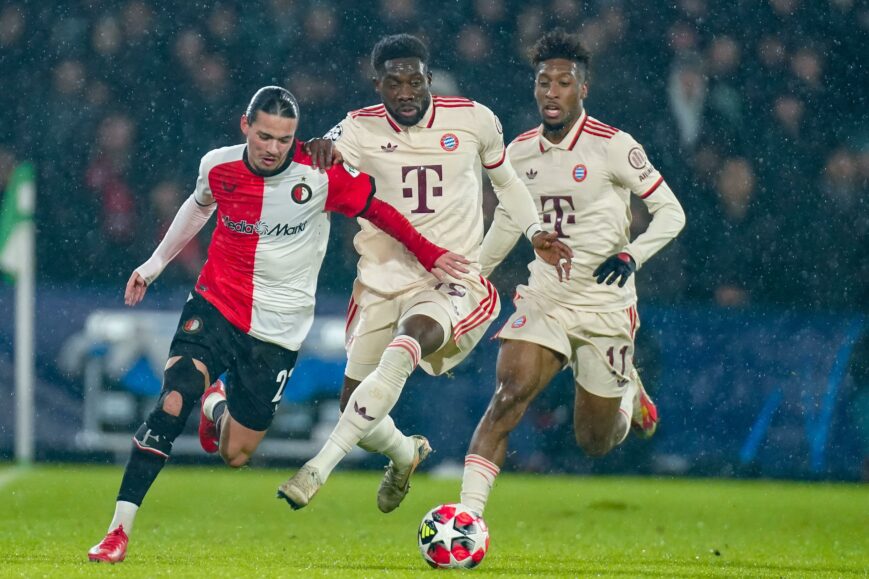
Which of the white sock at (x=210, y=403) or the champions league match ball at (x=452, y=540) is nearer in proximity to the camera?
the champions league match ball at (x=452, y=540)

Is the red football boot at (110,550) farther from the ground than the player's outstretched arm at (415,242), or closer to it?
closer to it

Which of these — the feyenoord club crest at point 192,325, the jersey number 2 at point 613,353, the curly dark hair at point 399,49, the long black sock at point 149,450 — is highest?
the curly dark hair at point 399,49

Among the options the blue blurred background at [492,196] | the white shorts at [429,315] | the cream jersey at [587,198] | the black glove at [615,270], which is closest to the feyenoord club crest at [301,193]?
the white shorts at [429,315]

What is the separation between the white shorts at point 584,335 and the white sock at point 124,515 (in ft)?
6.70

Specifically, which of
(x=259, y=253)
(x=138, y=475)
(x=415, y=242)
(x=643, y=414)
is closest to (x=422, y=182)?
(x=415, y=242)

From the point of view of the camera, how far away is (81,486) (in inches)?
389

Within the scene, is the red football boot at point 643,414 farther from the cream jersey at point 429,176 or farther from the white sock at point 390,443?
the cream jersey at point 429,176

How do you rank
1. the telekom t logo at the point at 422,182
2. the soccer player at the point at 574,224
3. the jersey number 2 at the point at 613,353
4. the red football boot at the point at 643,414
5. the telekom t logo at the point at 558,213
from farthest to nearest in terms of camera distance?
1. the red football boot at the point at 643,414
2. the jersey number 2 at the point at 613,353
3. the telekom t logo at the point at 558,213
4. the soccer player at the point at 574,224
5. the telekom t logo at the point at 422,182

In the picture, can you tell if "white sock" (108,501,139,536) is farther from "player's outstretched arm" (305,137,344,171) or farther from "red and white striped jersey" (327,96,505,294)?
"player's outstretched arm" (305,137,344,171)

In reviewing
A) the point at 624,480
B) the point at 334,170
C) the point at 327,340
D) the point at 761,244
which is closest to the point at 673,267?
the point at 761,244

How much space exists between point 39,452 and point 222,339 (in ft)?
16.3

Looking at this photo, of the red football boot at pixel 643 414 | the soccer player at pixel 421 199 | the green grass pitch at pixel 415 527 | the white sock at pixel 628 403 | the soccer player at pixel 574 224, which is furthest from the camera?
the red football boot at pixel 643 414

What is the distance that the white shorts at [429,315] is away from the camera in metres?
6.44

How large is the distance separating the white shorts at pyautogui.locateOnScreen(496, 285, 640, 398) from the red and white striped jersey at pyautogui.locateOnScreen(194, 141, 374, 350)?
1.08 metres
